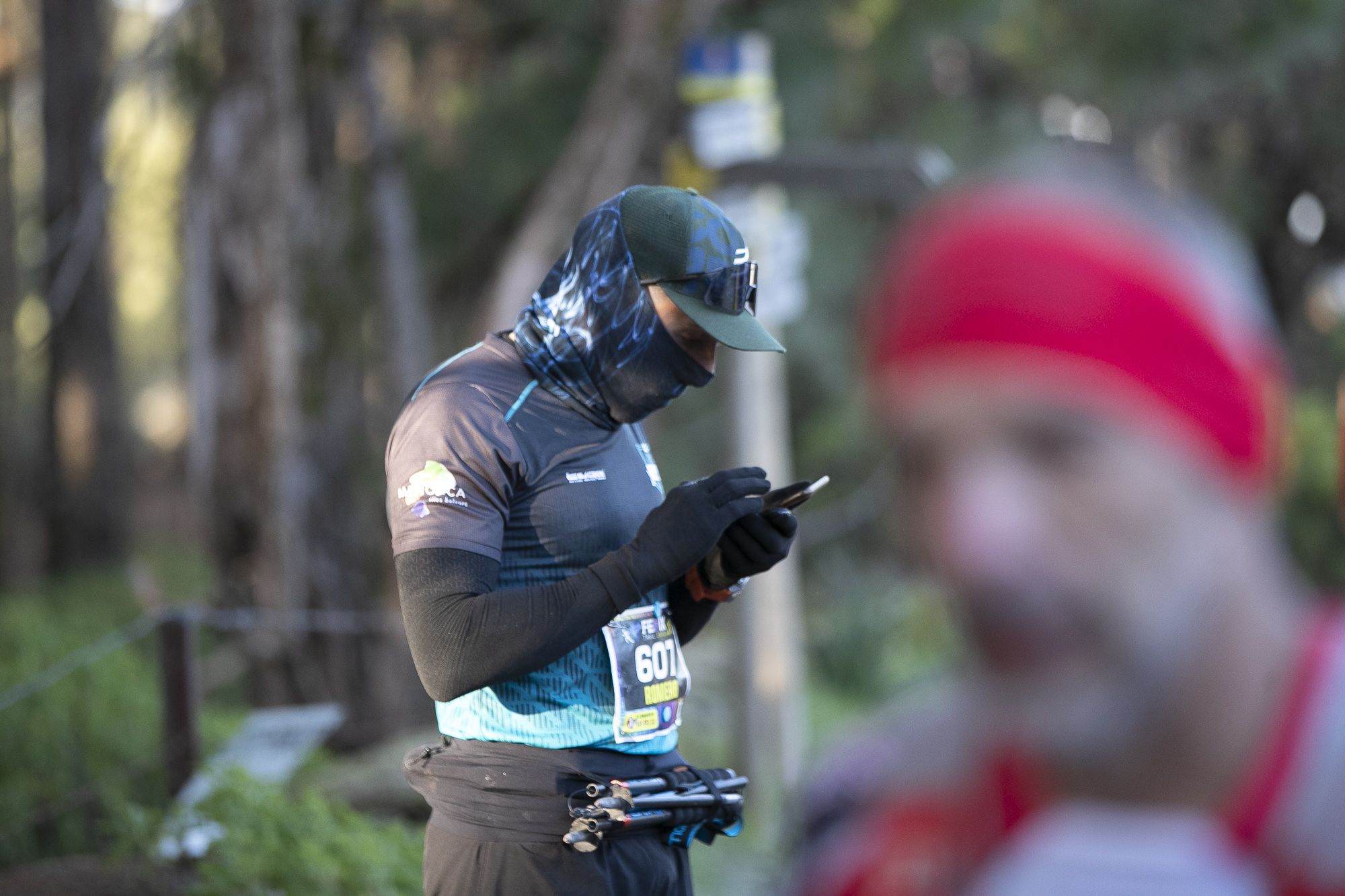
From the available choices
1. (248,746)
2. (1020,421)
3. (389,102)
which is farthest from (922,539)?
(389,102)

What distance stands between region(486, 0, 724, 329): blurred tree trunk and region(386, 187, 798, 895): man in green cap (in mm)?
4983

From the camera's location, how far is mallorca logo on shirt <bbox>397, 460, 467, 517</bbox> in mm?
2227

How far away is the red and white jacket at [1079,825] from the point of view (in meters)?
0.81

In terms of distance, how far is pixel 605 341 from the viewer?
243 centimetres

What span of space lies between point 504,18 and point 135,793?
20.9 ft

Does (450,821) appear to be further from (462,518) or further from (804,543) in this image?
(804,543)

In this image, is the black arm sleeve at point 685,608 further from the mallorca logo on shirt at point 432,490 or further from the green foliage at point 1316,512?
the green foliage at point 1316,512

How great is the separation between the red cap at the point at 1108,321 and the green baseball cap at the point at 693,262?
59.9 inches

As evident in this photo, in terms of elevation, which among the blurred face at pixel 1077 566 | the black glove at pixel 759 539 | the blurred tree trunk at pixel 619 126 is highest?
the blurred tree trunk at pixel 619 126

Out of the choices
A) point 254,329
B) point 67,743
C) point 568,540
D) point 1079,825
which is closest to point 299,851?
point 568,540

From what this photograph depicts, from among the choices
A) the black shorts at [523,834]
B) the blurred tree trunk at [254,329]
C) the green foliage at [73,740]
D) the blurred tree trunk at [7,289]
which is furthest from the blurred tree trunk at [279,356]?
the blurred tree trunk at [7,289]

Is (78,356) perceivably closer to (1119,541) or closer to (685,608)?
(685,608)

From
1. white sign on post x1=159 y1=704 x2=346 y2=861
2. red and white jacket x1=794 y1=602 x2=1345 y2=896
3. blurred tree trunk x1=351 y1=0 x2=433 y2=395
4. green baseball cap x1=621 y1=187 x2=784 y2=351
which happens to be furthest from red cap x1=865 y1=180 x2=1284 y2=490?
blurred tree trunk x1=351 y1=0 x2=433 y2=395

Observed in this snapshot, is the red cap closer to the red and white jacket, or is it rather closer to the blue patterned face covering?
the red and white jacket
